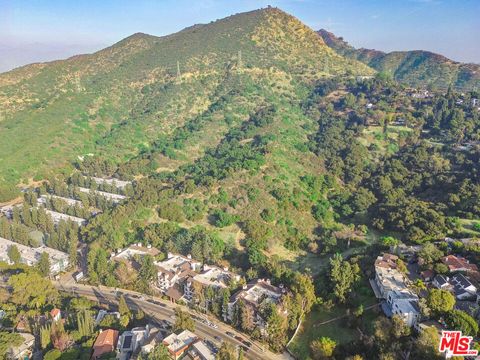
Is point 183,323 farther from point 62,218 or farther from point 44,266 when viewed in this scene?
point 62,218

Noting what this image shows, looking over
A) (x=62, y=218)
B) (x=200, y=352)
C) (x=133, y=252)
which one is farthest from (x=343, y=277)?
(x=62, y=218)

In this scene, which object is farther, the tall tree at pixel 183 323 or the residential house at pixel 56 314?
the residential house at pixel 56 314

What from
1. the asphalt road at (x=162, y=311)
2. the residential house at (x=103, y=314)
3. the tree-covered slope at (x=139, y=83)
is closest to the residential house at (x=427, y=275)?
the asphalt road at (x=162, y=311)

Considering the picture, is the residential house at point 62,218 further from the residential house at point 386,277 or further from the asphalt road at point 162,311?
the residential house at point 386,277

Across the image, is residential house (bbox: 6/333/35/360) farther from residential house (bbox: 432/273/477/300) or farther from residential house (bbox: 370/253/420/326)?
residential house (bbox: 432/273/477/300)

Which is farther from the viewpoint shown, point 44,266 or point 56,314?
point 44,266

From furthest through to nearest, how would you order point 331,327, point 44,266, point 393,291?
point 44,266 → point 331,327 → point 393,291

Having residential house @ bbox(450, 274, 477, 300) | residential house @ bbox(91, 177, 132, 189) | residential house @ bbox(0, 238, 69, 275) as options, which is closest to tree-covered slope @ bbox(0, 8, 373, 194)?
residential house @ bbox(91, 177, 132, 189)

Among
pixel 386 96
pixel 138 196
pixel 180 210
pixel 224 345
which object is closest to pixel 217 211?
pixel 180 210
